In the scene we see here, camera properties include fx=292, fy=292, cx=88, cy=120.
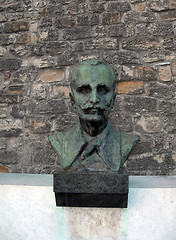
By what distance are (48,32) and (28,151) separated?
1.78m

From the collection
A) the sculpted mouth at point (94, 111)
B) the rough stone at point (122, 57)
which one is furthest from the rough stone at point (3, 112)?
the sculpted mouth at point (94, 111)

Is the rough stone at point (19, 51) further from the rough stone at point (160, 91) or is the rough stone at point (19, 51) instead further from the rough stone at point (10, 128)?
the rough stone at point (160, 91)

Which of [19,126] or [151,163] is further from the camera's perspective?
[19,126]

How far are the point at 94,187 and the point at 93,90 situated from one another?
0.59m

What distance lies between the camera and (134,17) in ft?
13.6

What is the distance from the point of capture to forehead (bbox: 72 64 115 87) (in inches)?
71.0

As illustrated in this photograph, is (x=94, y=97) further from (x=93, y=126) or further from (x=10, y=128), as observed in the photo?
(x=10, y=128)

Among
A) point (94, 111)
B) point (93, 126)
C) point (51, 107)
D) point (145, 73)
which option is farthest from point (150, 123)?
point (94, 111)

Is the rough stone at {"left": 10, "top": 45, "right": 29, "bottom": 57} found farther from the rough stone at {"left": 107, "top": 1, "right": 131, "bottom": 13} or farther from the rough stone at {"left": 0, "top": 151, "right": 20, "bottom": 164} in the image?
the rough stone at {"left": 0, "top": 151, "right": 20, "bottom": 164}

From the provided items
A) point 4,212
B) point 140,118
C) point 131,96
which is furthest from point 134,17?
point 4,212

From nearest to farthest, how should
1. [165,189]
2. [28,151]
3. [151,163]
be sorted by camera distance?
[165,189]
[151,163]
[28,151]

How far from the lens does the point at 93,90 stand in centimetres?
178

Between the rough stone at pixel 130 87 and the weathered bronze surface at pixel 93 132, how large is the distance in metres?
2.11

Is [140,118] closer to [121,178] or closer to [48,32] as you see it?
[48,32]
